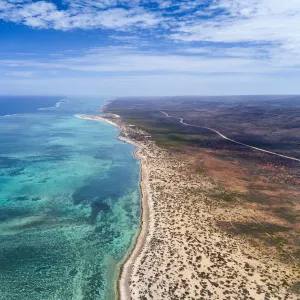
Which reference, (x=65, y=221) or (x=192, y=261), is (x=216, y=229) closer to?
(x=192, y=261)

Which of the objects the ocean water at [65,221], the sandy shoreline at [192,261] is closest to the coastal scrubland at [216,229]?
the sandy shoreline at [192,261]

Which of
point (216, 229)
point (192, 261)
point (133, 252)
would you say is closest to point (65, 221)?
point (133, 252)

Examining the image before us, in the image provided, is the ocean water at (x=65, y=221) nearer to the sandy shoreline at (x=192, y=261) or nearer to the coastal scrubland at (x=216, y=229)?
the sandy shoreline at (x=192, y=261)

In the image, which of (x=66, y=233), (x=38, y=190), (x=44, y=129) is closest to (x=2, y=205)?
(x=38, y=190)

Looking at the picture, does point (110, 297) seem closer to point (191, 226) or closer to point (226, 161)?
point (191, 226)

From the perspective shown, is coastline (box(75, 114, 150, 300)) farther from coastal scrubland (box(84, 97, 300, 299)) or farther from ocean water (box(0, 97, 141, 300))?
ocean water (box(0, 97, 141, 300))

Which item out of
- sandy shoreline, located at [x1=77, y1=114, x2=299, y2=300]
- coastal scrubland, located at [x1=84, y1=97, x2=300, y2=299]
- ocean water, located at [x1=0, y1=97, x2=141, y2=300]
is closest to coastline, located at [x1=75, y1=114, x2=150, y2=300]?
sandy shoreline, located at [x1=77, y1=114, x2=299, y2=300]
